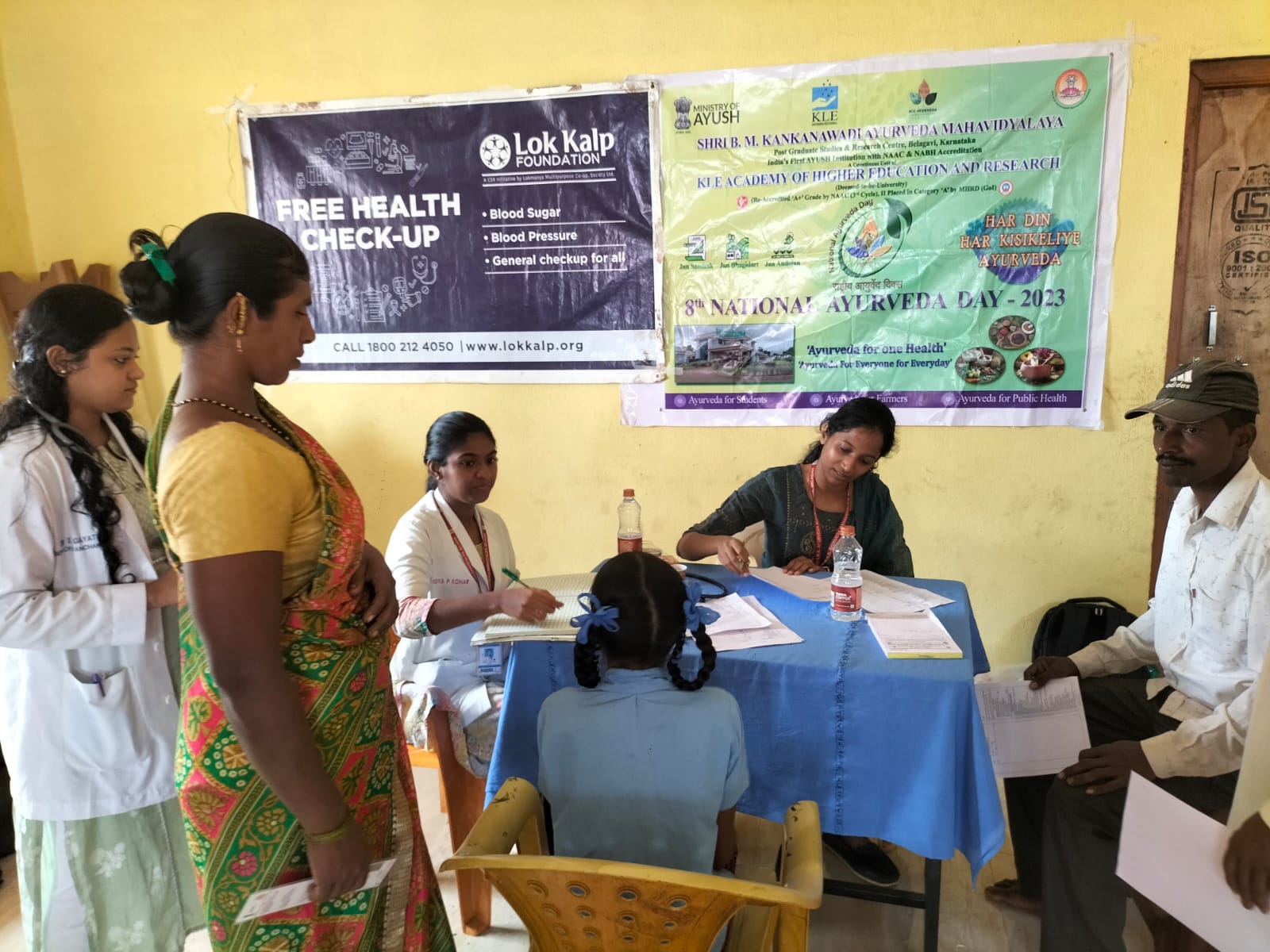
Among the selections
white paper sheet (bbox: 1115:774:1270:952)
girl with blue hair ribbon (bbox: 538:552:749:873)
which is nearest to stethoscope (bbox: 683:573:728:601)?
girl with blue hair ribbon (bbox: 538:552:749:873)

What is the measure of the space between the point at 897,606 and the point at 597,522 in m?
1.70

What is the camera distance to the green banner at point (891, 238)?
107 inches

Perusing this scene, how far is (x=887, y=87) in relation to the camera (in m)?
2.78

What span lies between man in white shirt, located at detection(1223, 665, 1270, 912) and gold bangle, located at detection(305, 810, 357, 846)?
1.35m

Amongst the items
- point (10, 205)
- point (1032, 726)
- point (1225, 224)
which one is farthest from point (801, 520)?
point (10, 205)

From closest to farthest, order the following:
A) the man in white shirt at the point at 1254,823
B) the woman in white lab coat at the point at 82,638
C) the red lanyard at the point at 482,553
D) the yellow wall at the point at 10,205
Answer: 1. the man in white shirt at the point at 1254,823
2. the woman in white lab coat at the point at 82,638
3. the red lanyard at the point at 482,553
4. the yellow wall at the point at 10,205

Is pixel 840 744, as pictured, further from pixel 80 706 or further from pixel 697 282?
pixel 697 282

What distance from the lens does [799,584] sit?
2.03m

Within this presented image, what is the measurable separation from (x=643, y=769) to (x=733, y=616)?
0.64m

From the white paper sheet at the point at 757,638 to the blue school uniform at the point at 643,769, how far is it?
0.40m

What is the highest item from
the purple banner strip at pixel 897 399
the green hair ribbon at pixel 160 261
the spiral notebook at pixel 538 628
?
the green hair ribbon at pixel 160 261

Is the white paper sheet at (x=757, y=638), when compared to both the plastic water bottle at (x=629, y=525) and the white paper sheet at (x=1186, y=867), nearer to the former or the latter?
the plastic water bottle at (x=629, y=525)

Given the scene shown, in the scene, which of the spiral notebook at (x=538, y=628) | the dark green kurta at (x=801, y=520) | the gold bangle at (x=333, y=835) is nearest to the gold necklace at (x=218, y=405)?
the gold bangle at (x=333, y=835)

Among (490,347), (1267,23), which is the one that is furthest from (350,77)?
(1267,23)
